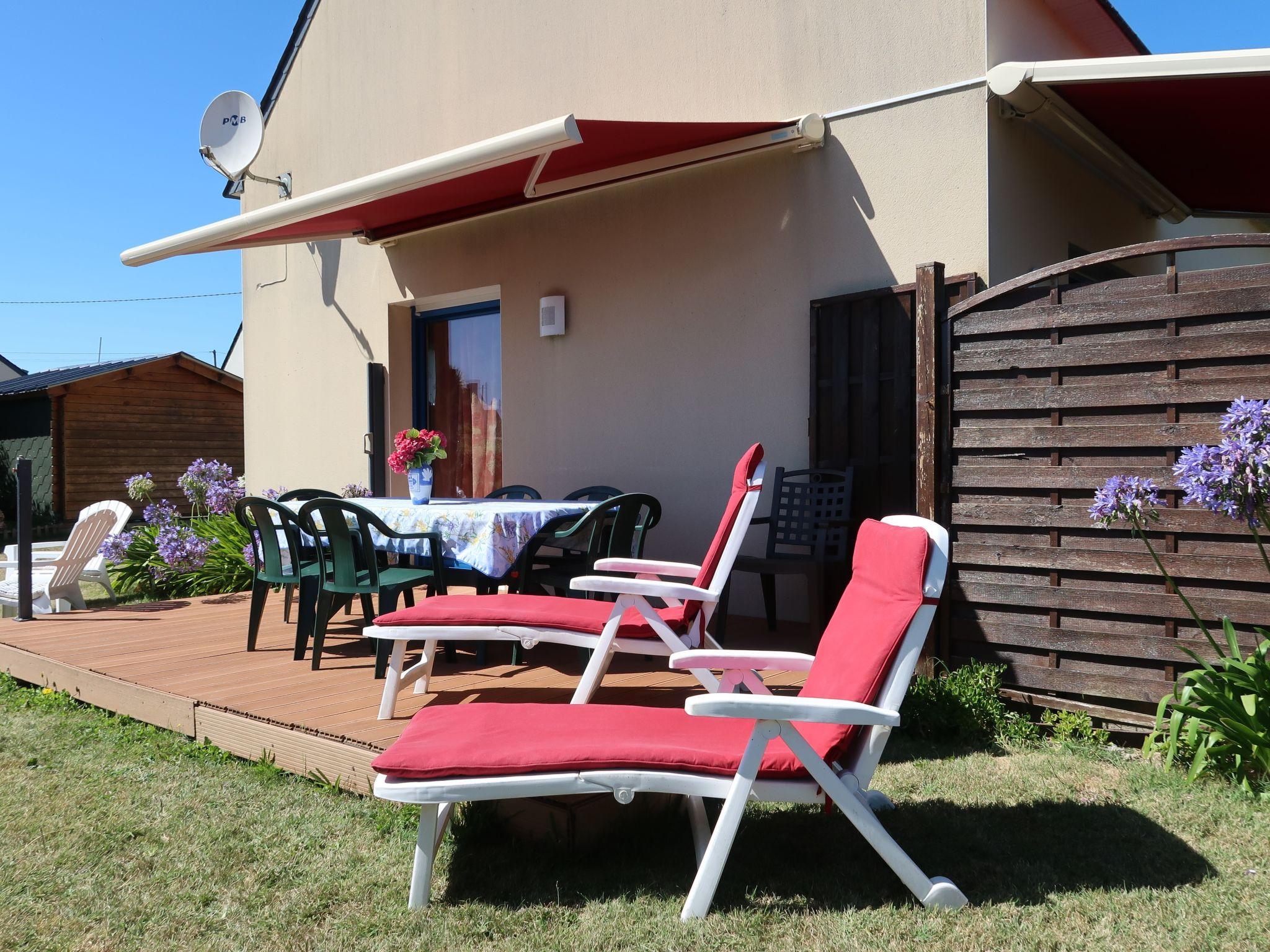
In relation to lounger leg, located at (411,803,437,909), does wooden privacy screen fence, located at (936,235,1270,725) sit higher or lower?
higher

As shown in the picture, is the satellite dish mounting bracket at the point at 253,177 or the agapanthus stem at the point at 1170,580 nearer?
the agapanthus stem at the point at 1170,580

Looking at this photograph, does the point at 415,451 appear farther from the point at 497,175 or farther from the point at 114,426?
the point at 114,426

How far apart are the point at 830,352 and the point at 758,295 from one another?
73 cm

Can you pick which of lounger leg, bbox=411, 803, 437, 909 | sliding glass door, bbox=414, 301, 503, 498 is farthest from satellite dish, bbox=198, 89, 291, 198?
lounger leg, bbox=411, 803, 437, 909

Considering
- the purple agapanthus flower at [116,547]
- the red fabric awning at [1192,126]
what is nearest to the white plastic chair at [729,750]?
the red fabric awning at [1192,126]

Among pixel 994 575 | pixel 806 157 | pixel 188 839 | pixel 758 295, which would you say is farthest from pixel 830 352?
pixel 188 839

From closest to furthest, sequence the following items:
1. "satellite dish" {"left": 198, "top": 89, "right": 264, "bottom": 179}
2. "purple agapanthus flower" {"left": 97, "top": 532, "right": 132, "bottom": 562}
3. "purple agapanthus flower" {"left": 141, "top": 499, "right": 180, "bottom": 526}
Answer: "purple agapanthus flower" {"left": 97, "top": 532, "right": 132, "bottom": 562}
"purple agapanthus flower" {"left": 141, "top": 499, "right": 180, "bottom": 526}
"satellite dish" {"left": 198, "top": 89, "right": 264, "bottom": 179}

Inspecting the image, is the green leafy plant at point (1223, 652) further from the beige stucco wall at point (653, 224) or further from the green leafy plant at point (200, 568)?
the green leafy plant at point (200, 568)

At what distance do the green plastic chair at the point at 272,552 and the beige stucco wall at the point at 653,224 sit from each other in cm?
253

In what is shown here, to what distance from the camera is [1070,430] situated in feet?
13.0

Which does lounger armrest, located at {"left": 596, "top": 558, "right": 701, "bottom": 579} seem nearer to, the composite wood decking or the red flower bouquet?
the composite wood decking

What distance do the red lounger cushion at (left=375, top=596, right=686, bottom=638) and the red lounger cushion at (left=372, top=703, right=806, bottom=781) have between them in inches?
34.4

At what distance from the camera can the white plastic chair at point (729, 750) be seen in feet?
7.86

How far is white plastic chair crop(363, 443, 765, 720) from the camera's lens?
367 centimetres
